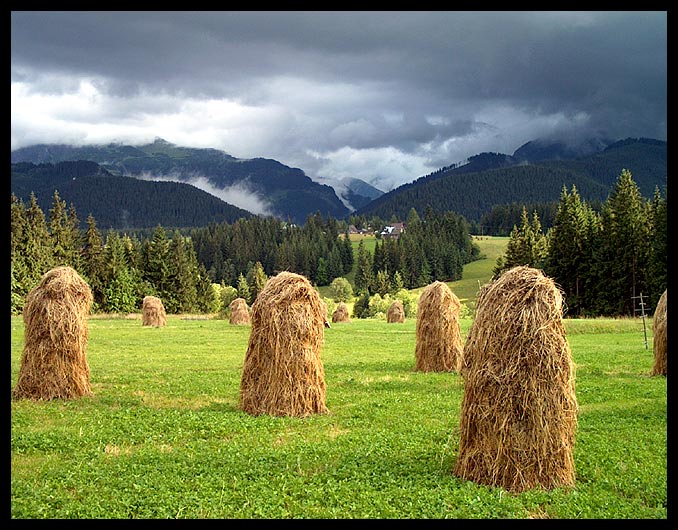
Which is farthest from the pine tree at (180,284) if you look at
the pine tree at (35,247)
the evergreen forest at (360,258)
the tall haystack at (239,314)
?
the tall haystack at (239,314)

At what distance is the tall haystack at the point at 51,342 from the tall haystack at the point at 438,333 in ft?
35.6

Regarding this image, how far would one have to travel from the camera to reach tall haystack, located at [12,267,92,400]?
14578mm

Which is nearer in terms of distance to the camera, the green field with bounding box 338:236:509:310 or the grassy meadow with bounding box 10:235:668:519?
the grassy meadow with bounding box 10:235:668:519

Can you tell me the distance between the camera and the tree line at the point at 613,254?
171 feet

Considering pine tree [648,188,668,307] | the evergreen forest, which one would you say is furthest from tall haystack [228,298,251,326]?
pine tree [648,188,668,307]

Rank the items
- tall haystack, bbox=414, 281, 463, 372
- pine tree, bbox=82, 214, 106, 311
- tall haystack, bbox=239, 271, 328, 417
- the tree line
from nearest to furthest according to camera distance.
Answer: tall haystack, bbox=239, 271, 328, 417 < tall haystack, bbox=414, 281, 463, 372 < the tree line < pine tree, bbox=82, 214, 106, 311

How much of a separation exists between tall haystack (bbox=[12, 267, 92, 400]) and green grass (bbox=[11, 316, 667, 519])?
50 cm

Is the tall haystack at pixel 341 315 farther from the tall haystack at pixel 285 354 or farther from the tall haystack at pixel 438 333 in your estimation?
the tall haystack at pixel 285 354

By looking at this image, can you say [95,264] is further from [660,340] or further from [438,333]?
[660,340]

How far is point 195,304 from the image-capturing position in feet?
Answer: 274

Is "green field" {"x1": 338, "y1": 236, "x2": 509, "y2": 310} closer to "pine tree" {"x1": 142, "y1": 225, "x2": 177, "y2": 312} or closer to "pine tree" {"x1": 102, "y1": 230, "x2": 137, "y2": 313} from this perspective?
"pine tree" {"x1": 142, "y1": 225, "x2": 177, "y2": 312}

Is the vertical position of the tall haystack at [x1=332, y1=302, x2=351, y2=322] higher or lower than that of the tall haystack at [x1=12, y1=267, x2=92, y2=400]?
lower
